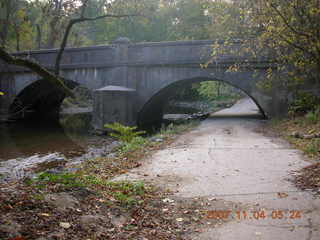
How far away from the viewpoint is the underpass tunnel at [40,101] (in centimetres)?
2405

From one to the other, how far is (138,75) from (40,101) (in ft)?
41.4

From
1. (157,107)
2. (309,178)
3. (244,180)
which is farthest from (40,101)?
(309,178)

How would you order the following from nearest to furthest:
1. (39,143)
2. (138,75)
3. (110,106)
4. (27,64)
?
(27,64), (39,143), (110,106), (138,75)

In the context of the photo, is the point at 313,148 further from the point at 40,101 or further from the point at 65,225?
the point at 40,101

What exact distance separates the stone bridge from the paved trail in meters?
6.63

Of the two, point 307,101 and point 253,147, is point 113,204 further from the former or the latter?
point 307,101

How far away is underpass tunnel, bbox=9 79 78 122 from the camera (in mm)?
24047

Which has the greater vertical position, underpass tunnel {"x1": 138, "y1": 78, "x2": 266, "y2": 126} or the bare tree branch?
the bare tree branch

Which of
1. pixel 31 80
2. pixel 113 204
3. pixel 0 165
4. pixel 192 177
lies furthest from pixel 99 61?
pixel 113 204

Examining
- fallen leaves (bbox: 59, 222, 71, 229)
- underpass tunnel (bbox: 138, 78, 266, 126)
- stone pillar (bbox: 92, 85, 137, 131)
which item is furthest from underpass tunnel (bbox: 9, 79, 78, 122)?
fallen leaves (bbox: 59, 222, 71, 229)

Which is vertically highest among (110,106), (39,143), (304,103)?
(304,103)

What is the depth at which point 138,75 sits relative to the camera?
754 inches

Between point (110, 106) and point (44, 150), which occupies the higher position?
point (110, 106)

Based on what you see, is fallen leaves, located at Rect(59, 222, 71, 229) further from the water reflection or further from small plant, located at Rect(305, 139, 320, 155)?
the water reflection
